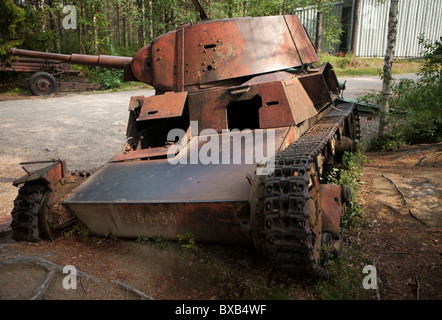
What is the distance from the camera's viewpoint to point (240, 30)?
17.7ft

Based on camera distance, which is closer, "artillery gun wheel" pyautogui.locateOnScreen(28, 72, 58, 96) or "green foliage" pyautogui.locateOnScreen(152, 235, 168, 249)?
"green foliage" pyautogui.locateOnScreen(152, 235, 168, 249)

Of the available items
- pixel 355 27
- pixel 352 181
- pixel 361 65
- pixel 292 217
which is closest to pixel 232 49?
pixel 352 181

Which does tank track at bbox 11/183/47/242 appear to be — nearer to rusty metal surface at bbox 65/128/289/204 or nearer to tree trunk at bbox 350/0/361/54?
rusty metal surface at bbox 65/128/289/204

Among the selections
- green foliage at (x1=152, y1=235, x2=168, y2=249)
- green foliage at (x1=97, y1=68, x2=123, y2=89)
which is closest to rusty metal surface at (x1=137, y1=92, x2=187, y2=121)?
green foliage at (x1=152, y1=235, x2=168, y2=249)

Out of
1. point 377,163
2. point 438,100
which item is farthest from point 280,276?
point 438,100

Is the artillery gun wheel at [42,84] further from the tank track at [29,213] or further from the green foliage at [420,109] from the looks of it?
the tank track at [29,213]

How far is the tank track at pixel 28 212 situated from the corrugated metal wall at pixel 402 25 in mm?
21375

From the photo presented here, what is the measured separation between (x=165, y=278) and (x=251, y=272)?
0.90 metres

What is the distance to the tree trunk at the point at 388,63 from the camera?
25.9 ft

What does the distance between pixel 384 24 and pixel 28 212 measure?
22070mm

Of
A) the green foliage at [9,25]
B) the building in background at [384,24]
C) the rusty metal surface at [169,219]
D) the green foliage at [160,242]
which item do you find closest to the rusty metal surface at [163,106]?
the rusty metal surface at [169,219]

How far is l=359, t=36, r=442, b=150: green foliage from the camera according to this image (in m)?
7.77

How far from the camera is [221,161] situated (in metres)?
4.30

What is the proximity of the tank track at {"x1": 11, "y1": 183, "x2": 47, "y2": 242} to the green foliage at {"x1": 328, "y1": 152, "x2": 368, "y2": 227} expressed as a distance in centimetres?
361
